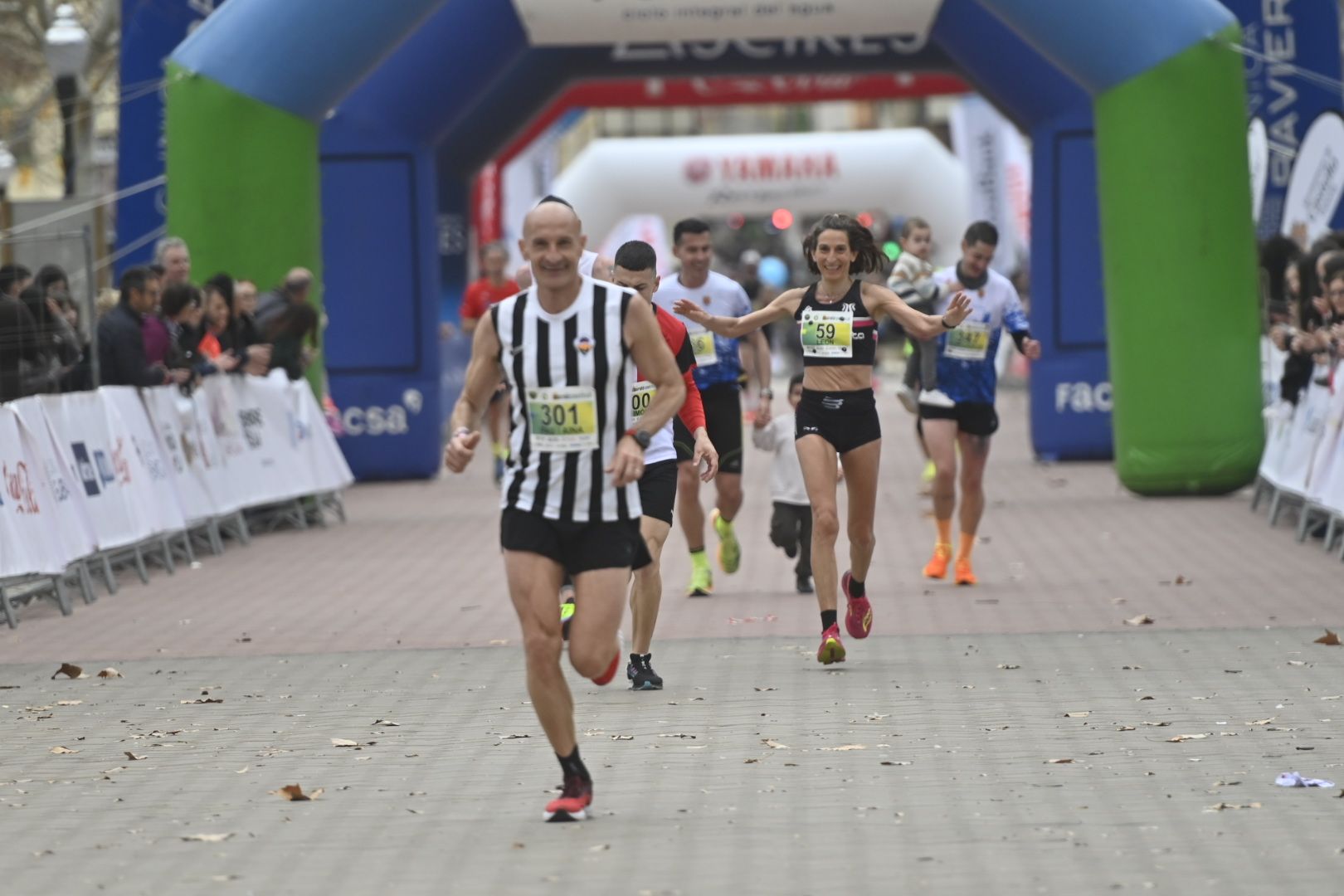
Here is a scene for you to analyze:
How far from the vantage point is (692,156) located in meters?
34.8

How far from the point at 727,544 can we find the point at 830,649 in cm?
299

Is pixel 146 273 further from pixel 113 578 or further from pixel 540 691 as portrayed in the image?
pixel 540 691

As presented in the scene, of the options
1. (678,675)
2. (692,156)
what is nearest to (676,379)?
(678,675)

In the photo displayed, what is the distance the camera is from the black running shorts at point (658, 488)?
8953mm

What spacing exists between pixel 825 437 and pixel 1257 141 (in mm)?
9860

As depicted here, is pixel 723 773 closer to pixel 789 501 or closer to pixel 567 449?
pixel 567 449

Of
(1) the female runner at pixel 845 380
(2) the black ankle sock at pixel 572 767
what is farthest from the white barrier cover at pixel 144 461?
(2) the black ankle sock at pixel 572 767

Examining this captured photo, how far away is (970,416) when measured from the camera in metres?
12.5

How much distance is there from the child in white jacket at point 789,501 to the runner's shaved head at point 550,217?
5.82 meters

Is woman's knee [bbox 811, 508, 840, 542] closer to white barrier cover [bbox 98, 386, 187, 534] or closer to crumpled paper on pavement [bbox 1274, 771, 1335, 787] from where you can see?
crumpled paper on pavement [bbox 1274, 771, 1335, 787]

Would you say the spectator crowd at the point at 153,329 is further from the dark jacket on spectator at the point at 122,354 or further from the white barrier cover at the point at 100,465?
the white barrier cover at the point at 100,465

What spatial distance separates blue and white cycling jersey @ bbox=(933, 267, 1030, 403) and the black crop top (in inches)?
99.6

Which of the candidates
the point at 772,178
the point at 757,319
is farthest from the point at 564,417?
the point at 772,178

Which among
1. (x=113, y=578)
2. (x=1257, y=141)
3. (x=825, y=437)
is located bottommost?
(x=113, y=578)
